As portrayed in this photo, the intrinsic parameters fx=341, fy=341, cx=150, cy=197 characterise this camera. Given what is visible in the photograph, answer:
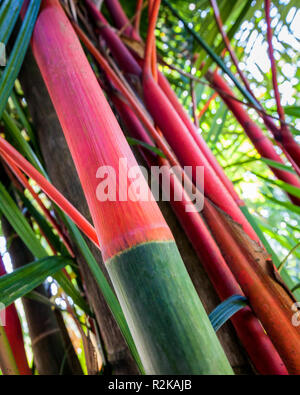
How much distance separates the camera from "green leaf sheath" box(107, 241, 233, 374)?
143 mm

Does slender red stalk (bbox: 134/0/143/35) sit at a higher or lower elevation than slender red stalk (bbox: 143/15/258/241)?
higher

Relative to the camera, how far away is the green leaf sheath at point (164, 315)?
14 centimetres

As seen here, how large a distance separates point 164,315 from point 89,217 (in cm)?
22

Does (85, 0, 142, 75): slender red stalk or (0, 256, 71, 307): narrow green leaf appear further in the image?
(85, 0, 142, 75): slender red stalk

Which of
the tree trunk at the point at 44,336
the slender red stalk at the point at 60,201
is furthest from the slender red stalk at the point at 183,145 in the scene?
the tree trunk at the point at 44,336

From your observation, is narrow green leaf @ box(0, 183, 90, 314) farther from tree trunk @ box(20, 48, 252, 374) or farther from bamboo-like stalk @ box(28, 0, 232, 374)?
bamboo-like stalk @ box(28, 0, 232, 374)

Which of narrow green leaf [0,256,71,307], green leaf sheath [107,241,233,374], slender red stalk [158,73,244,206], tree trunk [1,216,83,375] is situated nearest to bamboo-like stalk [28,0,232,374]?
green leaf sheath [107,241,233,374]

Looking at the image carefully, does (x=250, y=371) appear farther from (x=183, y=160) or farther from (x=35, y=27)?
(x=35, y=27)

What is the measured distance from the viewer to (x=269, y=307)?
0.26m

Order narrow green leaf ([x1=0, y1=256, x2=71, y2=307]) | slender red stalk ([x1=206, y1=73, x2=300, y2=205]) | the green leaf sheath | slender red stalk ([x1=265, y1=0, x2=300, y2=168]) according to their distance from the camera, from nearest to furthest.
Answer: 1. the green leaf sheath
2. narrow green leaf ([x1=0, y1=256, x2=71, y2=307])
3. slender red stalk ([x1=265, y1=0, x2=300, y2=168])
4. slender red stalk ([x1=206, y1=73, x2=300, y2=205])

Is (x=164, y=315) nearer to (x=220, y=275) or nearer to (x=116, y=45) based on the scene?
(x=220, y=275)

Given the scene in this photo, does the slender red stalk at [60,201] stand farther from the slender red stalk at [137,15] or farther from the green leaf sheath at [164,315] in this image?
the slender red stalk at [137,15]

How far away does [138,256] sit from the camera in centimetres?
16

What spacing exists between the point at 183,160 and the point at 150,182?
45mm
